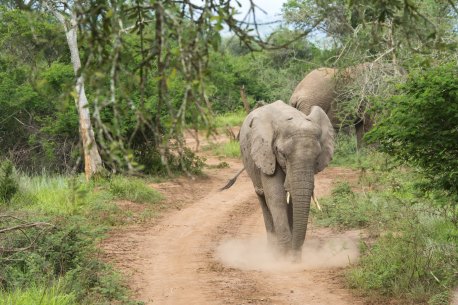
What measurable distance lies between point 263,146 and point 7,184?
533 centimetres

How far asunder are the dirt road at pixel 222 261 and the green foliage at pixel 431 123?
5.66 ft

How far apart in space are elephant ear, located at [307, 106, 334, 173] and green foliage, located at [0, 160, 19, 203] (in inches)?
228

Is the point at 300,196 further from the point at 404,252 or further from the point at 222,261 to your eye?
the point at 404,252

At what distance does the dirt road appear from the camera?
8.12 meters

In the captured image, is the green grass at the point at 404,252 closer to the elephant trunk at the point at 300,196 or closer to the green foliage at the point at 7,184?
the elephant trunk at the point at 300,196

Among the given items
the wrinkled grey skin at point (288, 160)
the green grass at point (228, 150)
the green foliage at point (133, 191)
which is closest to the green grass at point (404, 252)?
the wrinkled grey skin at point (288, 160)

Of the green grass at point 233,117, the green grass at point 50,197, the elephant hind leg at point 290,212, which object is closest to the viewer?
the elephant hind leg at point 290,212

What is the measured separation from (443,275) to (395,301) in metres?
0.58

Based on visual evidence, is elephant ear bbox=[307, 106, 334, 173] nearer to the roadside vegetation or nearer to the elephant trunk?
the elephant trunk

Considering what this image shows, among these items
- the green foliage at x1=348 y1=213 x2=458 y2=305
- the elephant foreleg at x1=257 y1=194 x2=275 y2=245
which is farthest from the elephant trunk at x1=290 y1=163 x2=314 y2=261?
the elephant foreleg at x1=257 y1=194 x2=275 y2=245

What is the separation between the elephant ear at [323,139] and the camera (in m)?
10.1

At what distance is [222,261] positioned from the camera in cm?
1005

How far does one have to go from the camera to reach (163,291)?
8.37m

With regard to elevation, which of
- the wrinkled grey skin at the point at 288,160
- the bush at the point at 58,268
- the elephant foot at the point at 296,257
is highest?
the wrinkled grey skin at the point at 288,160
